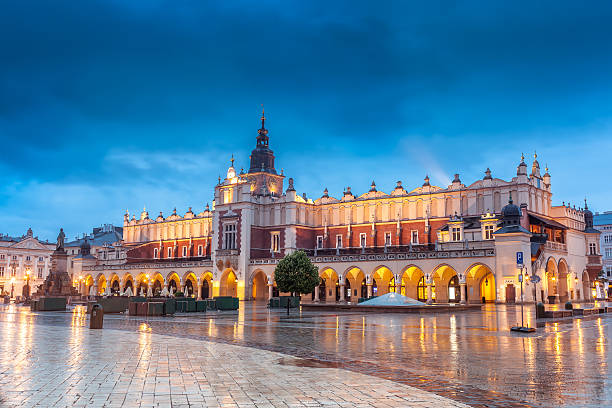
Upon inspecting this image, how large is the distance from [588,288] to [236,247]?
4589 cm

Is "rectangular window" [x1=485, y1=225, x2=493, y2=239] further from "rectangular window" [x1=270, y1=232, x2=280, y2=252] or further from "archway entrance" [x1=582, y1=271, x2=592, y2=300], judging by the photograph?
"rectangular window" [x1=270, y1=232, x2=280, y2=252]

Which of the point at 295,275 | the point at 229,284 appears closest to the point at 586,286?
the point at 295,275

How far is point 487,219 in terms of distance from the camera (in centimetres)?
6206

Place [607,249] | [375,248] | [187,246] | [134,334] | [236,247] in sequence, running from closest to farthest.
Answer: [134,334]
[375,248]
[236,247]
[187,246]
[607,249]

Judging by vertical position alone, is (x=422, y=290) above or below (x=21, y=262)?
below

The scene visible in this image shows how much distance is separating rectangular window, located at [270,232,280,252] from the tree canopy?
33471mm

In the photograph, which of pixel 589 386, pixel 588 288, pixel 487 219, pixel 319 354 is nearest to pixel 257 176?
pixel 487 219

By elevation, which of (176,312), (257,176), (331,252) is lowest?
(176,312)

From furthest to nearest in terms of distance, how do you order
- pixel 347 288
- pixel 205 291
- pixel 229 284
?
1. pixel 205 291
2. pixel 229 284
3. pixel 347 288

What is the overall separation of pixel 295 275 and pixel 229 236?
37.1 metres

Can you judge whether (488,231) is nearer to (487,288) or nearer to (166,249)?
(487,288)

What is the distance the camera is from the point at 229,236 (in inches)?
3221

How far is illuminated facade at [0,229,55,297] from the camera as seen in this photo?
10581cm

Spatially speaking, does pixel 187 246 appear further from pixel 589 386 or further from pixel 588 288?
pixel 589 386
